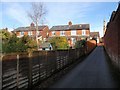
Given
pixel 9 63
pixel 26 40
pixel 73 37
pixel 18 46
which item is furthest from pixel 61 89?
pixel 73 37

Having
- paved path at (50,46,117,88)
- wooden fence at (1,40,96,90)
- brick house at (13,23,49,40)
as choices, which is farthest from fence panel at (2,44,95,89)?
brick house at (13,23,49,40)

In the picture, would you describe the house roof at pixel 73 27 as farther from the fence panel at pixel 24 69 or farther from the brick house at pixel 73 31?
the fence panel at pixel 24 69

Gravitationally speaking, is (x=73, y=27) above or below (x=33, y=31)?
above

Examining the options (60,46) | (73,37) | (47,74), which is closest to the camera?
(47,74)

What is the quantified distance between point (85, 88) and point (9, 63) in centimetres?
369

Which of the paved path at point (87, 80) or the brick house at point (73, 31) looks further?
the brick house at point (73, 31)

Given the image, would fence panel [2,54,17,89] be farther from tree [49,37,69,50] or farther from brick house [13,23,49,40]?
brick house [13,23,49,40]

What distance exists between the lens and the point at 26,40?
40375 mm

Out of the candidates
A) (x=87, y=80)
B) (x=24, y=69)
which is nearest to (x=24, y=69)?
(x=24, y=69)

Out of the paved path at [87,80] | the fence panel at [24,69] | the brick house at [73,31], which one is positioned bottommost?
the paved path at [87,80]

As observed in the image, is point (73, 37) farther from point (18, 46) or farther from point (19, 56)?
point (19, 56)

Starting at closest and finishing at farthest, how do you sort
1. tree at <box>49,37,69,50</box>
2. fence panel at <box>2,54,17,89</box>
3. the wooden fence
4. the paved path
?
fence panel at <box>2,54,17,89</box> < the wooden fence < the paved path < tree at <box>49,37,69,50</box>

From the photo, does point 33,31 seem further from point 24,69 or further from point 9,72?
point 9,72

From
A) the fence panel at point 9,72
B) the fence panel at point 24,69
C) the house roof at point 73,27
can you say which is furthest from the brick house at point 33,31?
the fence panel at point 9,72
